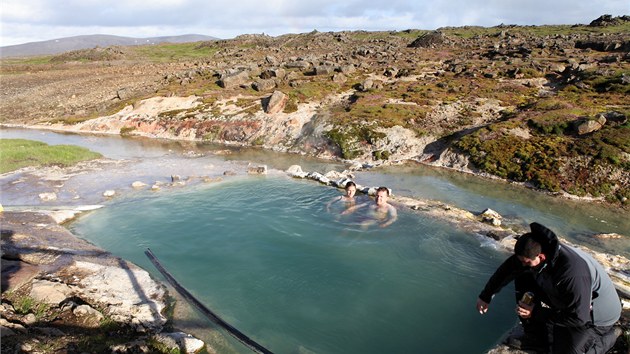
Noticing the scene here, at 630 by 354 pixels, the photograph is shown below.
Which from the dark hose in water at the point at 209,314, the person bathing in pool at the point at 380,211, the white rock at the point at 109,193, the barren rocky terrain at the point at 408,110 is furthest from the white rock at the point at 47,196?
the person bathing in pool at the point at 380,211

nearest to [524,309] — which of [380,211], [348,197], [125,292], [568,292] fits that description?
[568,292]

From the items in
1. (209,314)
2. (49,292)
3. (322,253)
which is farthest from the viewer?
(322,253)

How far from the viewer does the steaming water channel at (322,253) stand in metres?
10.3

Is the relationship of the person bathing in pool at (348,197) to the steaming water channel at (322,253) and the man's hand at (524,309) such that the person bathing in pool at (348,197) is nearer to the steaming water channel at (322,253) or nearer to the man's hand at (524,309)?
the steaming water channel at (322,253)

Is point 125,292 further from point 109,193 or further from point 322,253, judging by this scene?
point 109,193

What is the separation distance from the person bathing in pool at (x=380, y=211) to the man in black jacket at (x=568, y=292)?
10.4 meters

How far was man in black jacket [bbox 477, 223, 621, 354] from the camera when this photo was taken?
6082 mm

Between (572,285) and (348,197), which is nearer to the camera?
(572,285)

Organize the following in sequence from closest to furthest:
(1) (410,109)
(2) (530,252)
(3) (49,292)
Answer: (2) (530,252)
(3) (49,292)
(1) (410,109)

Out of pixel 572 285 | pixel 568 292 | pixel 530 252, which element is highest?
pixel 530 252

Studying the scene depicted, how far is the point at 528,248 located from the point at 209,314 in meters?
8.14

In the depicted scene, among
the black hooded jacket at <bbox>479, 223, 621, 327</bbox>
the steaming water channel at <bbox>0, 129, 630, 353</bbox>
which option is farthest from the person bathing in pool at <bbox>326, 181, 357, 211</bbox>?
the black hooded jacket at <bbox>479, 223, 621, 327</bbox>

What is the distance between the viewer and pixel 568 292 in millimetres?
6129

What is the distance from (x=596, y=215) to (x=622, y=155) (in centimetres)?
745
